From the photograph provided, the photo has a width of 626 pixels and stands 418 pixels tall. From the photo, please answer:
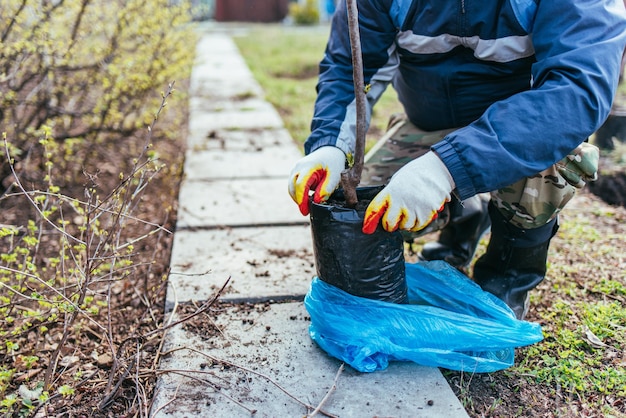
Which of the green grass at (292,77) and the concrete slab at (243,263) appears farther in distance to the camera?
the green grass at (292,77)

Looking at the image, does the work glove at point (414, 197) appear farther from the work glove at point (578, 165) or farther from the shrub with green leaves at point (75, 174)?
the shrub with green leaves at point (75, 174)

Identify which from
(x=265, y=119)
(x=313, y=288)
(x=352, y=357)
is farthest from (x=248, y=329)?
(x=265, y=119)

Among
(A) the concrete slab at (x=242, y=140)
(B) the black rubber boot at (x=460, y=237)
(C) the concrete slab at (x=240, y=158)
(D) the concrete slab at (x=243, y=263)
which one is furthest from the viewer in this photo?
(A) the concrete slab at (x=242, y=140)

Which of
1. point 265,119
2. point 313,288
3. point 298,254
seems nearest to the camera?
point 313,288

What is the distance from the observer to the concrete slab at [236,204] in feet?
10.2

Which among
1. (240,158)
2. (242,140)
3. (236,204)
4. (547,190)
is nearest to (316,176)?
(547,190)

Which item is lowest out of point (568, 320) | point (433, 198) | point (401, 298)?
point (568, 320)

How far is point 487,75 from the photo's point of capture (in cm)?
216

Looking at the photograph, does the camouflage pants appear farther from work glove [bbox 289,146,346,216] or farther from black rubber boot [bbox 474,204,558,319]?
work glove [bbox 289,146,346,216]

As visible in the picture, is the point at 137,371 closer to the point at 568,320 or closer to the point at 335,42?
the point at 335,42

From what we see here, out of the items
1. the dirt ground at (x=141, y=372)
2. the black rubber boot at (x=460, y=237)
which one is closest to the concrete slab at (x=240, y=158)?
the dirt ground at (x=141, y=372)

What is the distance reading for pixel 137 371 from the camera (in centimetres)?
180

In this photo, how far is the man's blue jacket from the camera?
5.71ft

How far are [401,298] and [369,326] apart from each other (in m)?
0.20
